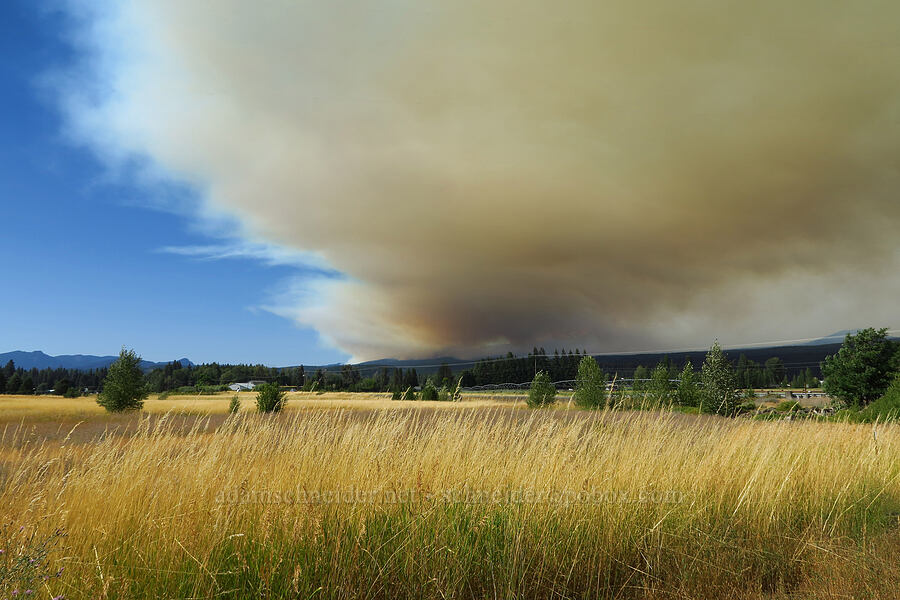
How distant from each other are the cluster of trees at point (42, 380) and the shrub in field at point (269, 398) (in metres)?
97.2

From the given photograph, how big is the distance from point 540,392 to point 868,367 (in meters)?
23.2

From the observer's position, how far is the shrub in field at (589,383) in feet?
88.3

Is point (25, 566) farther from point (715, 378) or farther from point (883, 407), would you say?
A: point (715, 378)

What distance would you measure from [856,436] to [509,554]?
27.7 feet

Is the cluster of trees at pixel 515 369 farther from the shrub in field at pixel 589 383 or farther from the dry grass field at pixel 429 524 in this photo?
the dry grass field at pixel 429 524

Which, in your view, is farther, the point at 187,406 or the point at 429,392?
the point at 429,392

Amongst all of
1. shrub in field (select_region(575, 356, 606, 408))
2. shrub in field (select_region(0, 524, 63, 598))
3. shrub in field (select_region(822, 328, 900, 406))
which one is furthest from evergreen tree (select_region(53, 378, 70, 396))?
shrub in field (select_region(822, 328, 900, 406))

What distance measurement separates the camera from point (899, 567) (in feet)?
13.3

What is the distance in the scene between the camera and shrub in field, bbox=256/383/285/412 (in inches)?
1048

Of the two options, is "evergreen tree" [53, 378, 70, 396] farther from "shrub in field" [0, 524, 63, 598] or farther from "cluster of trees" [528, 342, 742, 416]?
"shrub in field" [0, 524, 63, 598]

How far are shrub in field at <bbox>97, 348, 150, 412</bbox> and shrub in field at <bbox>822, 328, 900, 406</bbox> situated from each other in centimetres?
5018

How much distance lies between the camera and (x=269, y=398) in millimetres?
27172

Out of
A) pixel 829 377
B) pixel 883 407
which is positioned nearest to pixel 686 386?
pixel 829 377

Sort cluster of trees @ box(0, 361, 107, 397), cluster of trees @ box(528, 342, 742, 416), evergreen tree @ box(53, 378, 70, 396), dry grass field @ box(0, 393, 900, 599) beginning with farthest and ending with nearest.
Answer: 1. cluster of trees @ box(0, 361, 107, 397)
2. evergreen tree @ box(53, 378, 70, 396)
3. cluster of trees @ box(528, 342, 742, 416)
4. dry grass field @ box(0, 393, 900, 599)
